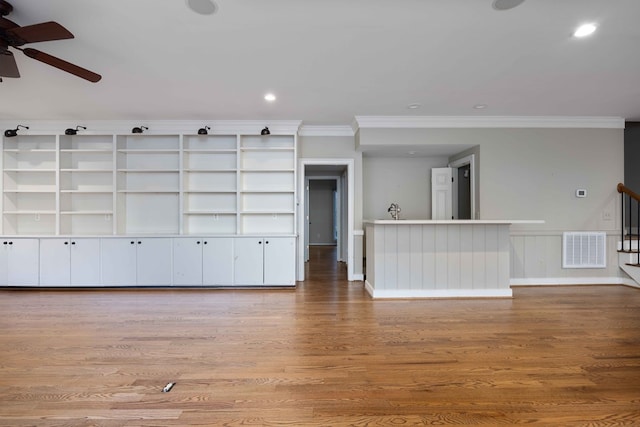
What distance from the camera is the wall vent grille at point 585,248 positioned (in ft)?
16.0

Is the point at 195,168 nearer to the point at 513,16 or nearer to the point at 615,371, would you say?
the point at 513,16

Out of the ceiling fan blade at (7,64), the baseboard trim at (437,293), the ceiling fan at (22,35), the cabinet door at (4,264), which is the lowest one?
the baseboard trim at (437,293)

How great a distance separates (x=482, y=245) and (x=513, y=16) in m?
2.69

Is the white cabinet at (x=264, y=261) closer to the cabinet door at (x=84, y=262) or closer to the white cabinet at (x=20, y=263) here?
the cabinet door at (x=84, y=262)

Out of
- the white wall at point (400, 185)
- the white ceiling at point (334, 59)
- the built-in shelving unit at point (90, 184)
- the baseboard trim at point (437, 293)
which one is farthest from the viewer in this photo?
the white wall at point (400, 185)

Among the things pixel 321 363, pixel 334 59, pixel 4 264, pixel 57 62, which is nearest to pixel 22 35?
pixel 57 62

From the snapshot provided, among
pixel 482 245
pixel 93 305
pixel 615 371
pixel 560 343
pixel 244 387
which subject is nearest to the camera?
pixel 244 387

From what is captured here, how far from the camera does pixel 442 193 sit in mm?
5770

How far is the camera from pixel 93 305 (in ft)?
12.8

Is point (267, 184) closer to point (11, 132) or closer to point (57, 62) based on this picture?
point (57, 62)

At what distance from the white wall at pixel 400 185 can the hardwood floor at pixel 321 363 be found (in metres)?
2.27

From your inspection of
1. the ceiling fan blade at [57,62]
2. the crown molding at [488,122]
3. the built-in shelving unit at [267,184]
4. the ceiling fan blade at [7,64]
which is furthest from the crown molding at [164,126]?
the ceiling fan blade at [7,64]

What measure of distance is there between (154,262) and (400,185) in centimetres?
423

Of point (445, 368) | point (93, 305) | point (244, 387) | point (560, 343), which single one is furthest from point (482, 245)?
point (93, 305)
